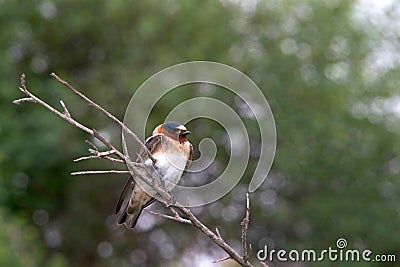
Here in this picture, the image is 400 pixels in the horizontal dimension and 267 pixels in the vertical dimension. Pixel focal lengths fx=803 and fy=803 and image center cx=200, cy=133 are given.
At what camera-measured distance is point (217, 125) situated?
9.84 metres

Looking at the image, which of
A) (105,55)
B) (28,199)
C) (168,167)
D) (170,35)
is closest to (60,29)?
(105,55)

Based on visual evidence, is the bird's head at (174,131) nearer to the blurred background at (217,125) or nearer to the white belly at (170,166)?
the white belly at (170,166)

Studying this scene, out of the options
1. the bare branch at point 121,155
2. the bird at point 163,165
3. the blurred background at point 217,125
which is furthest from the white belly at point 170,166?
the blurred background at point 217,125

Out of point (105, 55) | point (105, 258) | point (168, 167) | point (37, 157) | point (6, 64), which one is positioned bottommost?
point (168, 167)

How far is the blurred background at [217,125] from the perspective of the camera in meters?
9.84

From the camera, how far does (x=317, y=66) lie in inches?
419

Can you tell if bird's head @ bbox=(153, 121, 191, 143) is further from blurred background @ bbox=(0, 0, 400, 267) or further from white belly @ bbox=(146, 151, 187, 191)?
blurred background @ bbox=(0, 0, 400, 267)

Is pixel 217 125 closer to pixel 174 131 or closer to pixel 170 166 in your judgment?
pixel 174 131

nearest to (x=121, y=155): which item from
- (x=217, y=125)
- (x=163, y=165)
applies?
(x=163, y=165)

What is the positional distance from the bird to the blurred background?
18.0ft

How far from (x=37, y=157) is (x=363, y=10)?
481 cm

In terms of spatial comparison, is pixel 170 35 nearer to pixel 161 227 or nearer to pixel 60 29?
pixel 60 29

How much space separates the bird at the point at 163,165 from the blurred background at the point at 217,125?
5.47 metres

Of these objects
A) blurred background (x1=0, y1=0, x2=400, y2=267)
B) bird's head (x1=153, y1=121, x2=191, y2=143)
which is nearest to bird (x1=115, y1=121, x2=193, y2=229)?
bird's head (x1=153, y1=121, x2=191, y2=143)
